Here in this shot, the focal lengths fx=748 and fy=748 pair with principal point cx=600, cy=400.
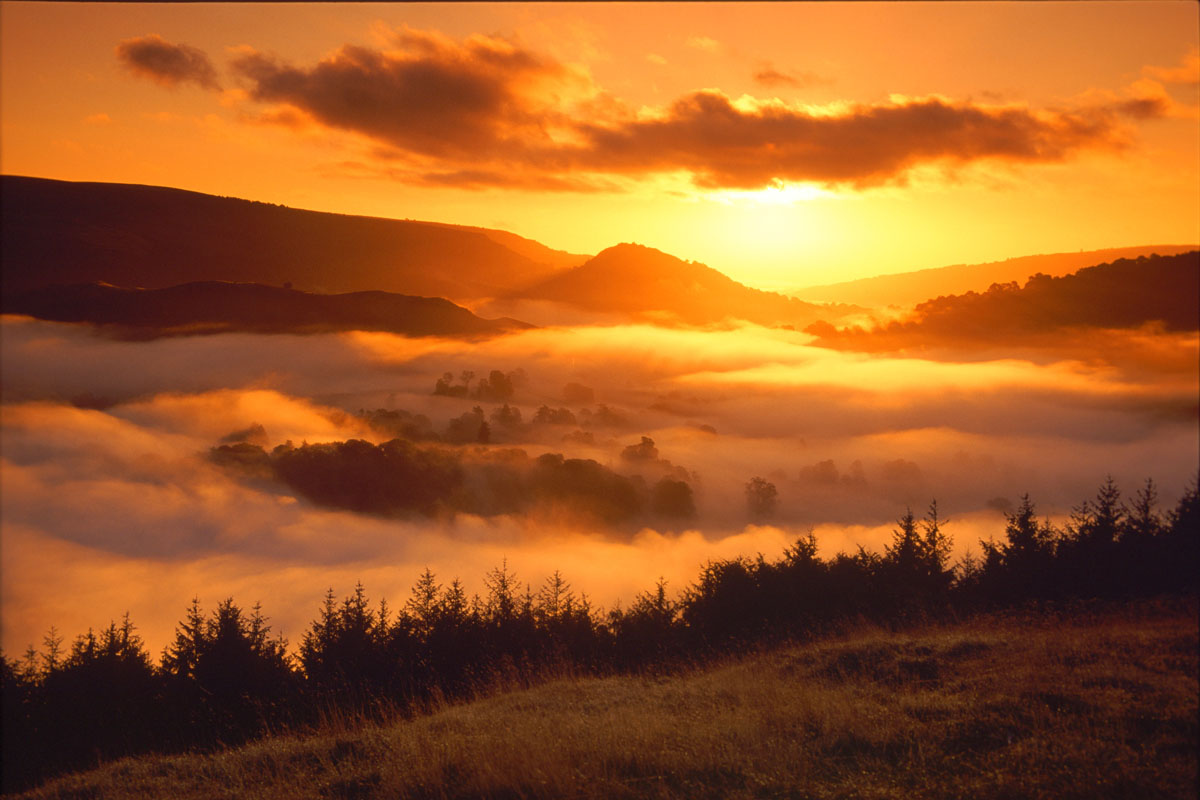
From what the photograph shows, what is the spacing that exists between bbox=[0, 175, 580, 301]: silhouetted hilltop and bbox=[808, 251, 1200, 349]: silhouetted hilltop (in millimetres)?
90249

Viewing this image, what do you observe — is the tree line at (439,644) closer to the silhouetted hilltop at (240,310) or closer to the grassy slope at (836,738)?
the grassy slope at (836,738)

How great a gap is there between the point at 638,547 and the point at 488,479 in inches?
1325

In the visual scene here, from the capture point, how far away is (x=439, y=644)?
21219mm

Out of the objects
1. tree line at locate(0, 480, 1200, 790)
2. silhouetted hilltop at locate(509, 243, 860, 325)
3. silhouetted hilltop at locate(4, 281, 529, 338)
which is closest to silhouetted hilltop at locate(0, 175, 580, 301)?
silhouetted hilltop at locate(4, 281, 529, 338)

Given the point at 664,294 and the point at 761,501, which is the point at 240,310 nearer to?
the point at 664,294

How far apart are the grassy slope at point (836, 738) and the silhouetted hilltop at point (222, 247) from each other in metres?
123

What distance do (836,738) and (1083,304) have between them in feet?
79.1

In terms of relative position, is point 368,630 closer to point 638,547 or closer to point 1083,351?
point 1083,351

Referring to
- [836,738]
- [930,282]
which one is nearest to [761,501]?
[930,282]

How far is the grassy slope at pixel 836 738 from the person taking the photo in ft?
A: 22.1

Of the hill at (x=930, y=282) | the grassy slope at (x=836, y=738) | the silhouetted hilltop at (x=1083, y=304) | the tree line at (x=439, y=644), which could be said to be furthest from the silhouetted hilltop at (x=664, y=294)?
the grassy slope at (x=836, y=738)

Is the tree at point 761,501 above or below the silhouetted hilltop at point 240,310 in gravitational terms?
below

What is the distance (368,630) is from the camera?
23.4 meters

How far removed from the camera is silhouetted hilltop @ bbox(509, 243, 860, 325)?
15850cm
